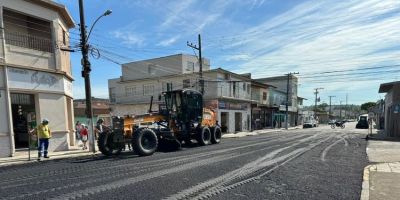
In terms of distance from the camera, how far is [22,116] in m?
17.2

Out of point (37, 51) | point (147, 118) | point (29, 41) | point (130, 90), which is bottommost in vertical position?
point (147, 118)

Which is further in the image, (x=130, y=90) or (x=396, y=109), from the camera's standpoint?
(x=130, y=90)

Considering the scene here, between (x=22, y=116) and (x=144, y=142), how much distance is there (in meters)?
7.76

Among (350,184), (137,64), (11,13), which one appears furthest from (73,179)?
(137,64)

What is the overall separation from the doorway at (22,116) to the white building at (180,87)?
19400 millimetres

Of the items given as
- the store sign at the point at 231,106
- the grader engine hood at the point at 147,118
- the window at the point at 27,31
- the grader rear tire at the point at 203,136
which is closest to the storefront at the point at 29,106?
the window at the point at 27,31

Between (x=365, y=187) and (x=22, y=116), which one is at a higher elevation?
(x=22, y=116)

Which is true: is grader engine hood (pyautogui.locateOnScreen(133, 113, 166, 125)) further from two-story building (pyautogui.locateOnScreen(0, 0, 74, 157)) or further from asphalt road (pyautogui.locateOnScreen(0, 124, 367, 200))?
two-story building (pyautogui.locateOnScreen(0, 0, 74, 157))

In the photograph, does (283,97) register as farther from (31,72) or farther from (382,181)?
(382,181)

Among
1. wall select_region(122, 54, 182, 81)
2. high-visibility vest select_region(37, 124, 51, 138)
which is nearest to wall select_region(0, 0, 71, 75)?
high-visibility vest select_region(37, 124, 51, 138)

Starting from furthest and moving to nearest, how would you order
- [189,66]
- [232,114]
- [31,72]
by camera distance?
[189,66] < [232,114] < [31,72]

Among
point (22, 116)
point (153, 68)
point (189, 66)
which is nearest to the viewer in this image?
point (22, 116)

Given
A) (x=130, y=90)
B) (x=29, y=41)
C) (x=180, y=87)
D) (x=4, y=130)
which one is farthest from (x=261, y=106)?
(x=4, y=130)

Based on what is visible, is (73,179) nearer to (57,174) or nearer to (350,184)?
(57,174)
